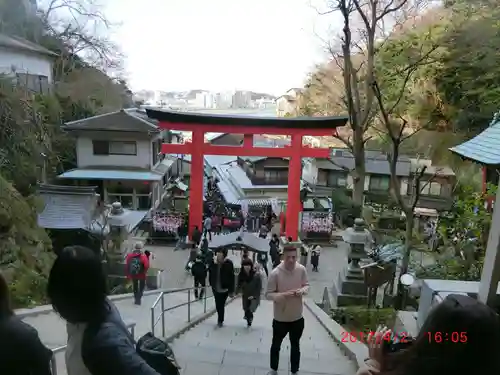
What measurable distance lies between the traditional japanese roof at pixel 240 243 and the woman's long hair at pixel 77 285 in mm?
10530

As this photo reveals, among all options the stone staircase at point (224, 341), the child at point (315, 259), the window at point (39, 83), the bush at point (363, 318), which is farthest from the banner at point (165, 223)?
the bush at point (363, 318)

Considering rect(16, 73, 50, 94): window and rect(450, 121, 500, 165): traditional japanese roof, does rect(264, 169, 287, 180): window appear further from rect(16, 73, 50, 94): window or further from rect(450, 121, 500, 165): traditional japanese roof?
rect(450, 121, 500, 165): traditional japanese roof

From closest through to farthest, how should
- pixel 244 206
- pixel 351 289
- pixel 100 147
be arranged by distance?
pixel 351 289, pixel 100 147, pixel 244 206

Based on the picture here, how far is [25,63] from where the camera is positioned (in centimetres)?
1914

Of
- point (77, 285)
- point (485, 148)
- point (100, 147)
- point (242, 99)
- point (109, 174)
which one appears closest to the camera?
point (77, 285)

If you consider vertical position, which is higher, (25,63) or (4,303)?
(25,63)

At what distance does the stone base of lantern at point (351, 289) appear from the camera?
10.2 m

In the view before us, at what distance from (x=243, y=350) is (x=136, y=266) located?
3067mm

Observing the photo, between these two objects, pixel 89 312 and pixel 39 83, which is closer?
pixel 89 312

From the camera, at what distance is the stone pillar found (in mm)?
10219

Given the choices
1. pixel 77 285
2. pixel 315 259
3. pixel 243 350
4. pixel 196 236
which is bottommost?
pixel 315 259

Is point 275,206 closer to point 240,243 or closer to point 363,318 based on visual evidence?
point 240,243

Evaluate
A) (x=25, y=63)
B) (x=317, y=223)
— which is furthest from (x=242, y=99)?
(x=317, y=223)

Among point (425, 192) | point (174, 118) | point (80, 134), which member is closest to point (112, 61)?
point (80, 134)
